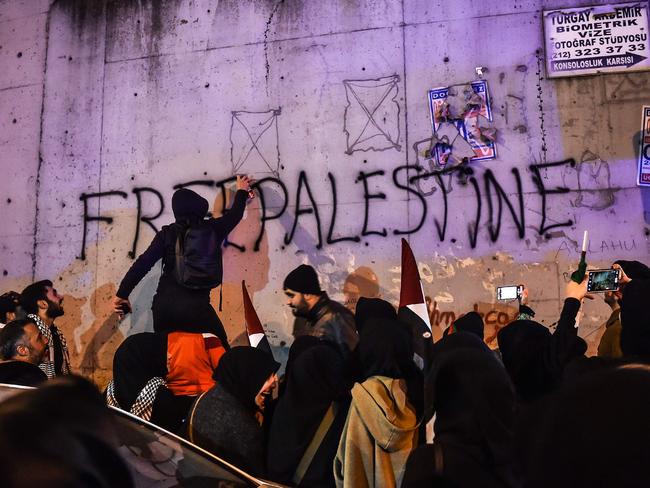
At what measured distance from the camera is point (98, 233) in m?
7.58

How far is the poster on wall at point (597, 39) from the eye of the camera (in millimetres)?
6359

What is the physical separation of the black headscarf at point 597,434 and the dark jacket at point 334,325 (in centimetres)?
313

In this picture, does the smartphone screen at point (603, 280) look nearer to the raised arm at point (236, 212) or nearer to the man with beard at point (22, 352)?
the raised arm at point (236, 212)

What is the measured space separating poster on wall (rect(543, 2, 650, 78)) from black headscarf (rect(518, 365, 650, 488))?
5833 mm

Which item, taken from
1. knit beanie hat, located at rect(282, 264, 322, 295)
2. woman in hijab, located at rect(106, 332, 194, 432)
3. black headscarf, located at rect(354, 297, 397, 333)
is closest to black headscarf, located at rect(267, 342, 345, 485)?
woman in hijab, located at rect(106, 332, 194, 432)

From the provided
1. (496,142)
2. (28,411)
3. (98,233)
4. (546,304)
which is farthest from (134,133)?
(28,411)

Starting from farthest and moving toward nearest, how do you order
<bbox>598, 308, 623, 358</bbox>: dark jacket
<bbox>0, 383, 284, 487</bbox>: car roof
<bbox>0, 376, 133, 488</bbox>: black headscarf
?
1. <bbox>598, 308, 623, 358</bbox>: dark jacket
2. <bbox>0, 383, 284, 487</bbox>: car roof
3. <bbox>0, 376, 133, 488</bbox>: black headscarf

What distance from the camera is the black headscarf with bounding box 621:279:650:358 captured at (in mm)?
3170

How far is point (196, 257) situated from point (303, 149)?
209 cm

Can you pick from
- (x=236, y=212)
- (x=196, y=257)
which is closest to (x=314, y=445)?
(x=196, y=257)

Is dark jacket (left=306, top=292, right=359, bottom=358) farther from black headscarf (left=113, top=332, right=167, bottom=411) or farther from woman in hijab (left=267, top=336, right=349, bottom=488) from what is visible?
black headscarf (left=113, top=332, right=167, bottom=411)

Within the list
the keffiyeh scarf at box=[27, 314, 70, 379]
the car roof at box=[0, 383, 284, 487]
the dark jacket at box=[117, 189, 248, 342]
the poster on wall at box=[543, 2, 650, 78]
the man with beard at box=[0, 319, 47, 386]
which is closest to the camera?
the car roof at box=[0, 383, 284, 487]

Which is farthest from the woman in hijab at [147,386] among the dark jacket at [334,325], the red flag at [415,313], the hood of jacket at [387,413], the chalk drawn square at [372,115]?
the chalk drawn square at [372,115]

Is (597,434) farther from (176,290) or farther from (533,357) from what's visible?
(176,290)
